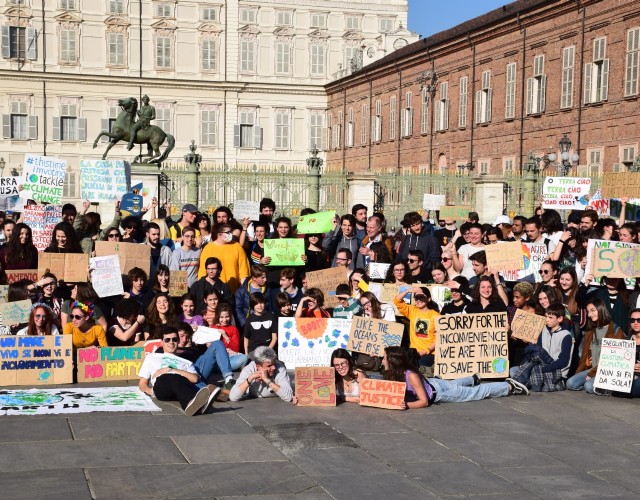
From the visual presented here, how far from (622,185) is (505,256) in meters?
8.28

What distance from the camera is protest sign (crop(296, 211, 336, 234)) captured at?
574 inches

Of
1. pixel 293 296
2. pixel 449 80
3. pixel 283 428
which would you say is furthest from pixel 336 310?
pixel 449 80

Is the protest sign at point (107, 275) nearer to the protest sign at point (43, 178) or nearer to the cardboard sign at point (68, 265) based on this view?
the cardboard sign at point (68, 265)

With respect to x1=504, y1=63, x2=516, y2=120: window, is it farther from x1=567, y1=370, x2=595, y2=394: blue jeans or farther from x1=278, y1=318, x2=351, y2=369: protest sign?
x1=567, y1=370, x2=595, y2=394: blue jeans

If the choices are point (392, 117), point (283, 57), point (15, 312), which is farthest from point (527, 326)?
point (283, 57)

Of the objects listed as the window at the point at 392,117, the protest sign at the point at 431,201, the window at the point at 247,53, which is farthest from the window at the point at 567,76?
the window at the point at 247,53

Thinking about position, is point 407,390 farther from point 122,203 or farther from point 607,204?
point 607,204

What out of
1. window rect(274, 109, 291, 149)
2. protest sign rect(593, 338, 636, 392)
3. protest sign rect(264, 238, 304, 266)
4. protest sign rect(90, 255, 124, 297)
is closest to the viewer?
protest sign rect(593, 338, 636, 392)

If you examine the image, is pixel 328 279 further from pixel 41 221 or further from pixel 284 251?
pixel 41 221

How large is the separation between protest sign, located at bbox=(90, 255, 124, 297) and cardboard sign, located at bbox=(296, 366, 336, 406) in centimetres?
308

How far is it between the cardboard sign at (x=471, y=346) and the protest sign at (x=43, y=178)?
7.56m

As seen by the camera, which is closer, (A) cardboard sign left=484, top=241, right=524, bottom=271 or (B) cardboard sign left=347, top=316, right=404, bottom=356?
(B) cardboard sign left=347, top=316, right=404, bottom=356

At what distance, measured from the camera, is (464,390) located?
1103 cm

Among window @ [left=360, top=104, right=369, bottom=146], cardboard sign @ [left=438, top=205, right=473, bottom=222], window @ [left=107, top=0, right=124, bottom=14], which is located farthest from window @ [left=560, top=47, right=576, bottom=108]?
window @ [left=107, top=0, right=124, bottom=14]
